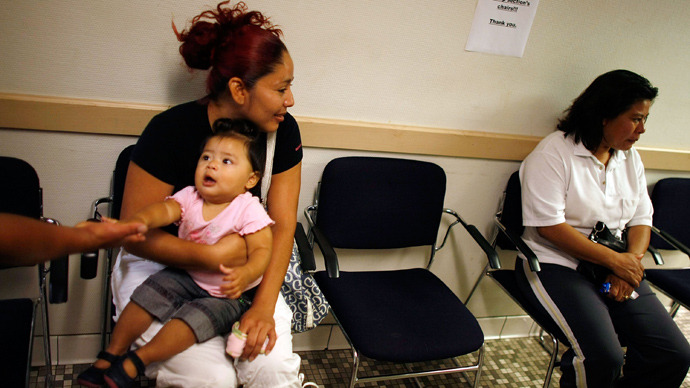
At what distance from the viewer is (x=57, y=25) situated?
1.65 m

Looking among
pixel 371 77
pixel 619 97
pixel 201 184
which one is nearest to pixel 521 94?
pixel 619 97

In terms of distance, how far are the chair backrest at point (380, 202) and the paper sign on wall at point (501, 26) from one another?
2.00ft

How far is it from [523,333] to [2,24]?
9.89 ft

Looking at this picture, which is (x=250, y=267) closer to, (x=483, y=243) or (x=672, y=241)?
(x=483, y=243)

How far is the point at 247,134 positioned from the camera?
1513 mm

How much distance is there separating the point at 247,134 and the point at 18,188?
80 centimetres

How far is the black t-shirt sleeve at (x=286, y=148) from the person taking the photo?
5.59ft

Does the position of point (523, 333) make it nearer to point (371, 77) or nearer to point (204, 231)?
point (371, 77)

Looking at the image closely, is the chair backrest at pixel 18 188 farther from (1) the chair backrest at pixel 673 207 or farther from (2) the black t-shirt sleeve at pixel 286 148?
(1) the chair backrest at pixel 673 207

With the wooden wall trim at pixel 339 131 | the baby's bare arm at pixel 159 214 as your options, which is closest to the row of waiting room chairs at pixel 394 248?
the wooden wall trim at pixel 339 131

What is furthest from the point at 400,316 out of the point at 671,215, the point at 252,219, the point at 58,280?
the point at 671,215

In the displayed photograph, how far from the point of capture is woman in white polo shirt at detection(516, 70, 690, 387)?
194 cm

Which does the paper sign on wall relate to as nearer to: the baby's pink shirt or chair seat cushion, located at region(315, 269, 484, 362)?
chair seat cushion, located at region(315, 269, 484, 362)

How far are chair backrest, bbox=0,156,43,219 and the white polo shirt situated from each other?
200 cm
